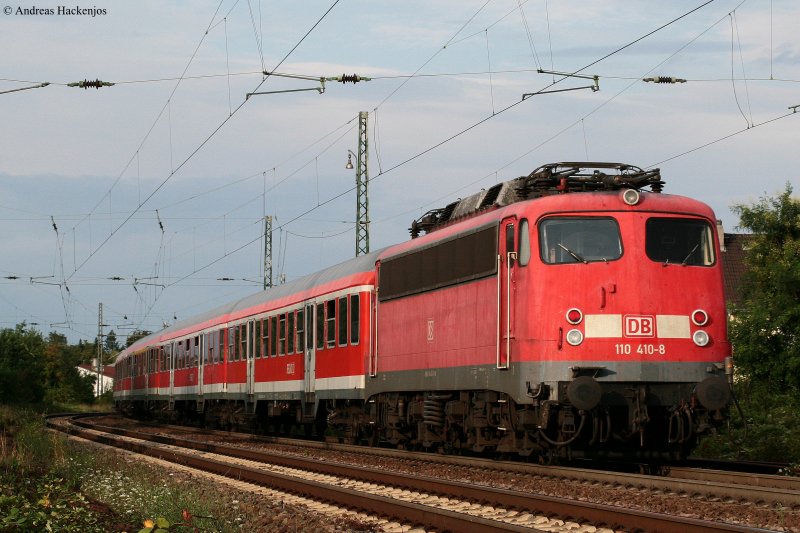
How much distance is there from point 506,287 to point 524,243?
0.76m

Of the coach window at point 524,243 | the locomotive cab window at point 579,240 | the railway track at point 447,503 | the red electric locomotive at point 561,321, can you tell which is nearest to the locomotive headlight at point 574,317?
the red electric locomotive at point 561,321

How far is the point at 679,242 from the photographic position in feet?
50.7

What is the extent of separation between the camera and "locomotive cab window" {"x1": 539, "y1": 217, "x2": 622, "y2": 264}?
1521 centimetres

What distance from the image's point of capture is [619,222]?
15336 mm

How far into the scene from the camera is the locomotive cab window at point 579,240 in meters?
15.2

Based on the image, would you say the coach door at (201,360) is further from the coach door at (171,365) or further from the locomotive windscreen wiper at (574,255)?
the locomotive windscreen wiper at (574,255)

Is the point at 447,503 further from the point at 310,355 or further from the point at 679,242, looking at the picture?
the point at 310,355

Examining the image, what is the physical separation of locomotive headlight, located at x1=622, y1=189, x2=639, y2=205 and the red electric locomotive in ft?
0.06

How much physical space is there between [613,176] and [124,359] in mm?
47061

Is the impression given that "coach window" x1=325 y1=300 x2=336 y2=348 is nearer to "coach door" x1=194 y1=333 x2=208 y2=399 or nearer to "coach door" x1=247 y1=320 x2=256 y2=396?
"coach door" x1=247 y1=320 x2=256 y2=396

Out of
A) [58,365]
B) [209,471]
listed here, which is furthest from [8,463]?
[58,365]

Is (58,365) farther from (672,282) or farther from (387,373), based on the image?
(672,282)

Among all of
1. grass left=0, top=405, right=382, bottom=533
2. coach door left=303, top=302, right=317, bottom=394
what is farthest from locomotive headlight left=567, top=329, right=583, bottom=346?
coach door left=303, top=302, right=317, bottom=394

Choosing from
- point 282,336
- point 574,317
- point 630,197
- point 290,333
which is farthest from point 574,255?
point 282,336
